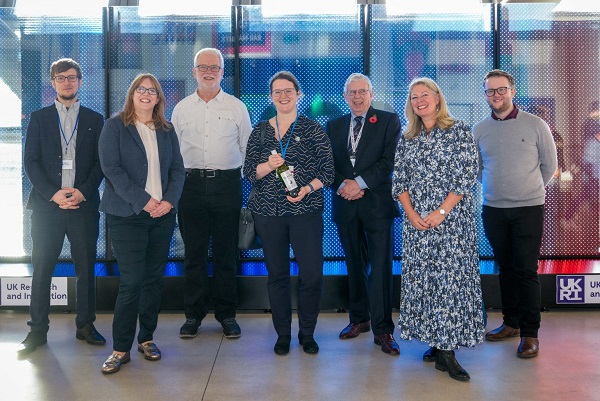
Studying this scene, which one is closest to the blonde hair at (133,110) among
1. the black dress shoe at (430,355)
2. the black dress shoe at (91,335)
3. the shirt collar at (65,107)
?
the shirt collar at (65,107)

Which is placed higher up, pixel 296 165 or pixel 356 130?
pixel 356 130

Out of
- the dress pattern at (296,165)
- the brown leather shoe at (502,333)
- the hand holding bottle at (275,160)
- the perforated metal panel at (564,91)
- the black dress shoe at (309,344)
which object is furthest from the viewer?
the perforated metal panel at (564,91)

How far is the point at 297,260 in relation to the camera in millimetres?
3900

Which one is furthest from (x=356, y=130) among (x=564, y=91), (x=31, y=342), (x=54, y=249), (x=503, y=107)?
(x=31, y=342)

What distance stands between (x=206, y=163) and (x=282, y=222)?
2.64 feet

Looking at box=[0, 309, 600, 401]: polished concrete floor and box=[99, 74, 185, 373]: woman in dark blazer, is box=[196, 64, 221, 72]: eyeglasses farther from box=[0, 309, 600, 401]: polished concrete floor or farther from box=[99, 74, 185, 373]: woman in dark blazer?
box=[0, 309, 600, 401]: polished concrete floor

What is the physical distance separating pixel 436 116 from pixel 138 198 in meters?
1.73

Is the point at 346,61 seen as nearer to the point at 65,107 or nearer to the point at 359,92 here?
the point at 359,92

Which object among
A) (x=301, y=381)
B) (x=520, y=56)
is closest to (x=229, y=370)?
(x=301, y=381)

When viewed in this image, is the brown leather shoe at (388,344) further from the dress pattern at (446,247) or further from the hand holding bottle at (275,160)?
the hand holding bottle at (275,160)

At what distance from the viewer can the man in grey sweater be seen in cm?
393

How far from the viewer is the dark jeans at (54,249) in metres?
4.02

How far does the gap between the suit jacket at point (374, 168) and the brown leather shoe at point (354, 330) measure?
0.77 m

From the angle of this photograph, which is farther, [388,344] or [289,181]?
[388,344]
